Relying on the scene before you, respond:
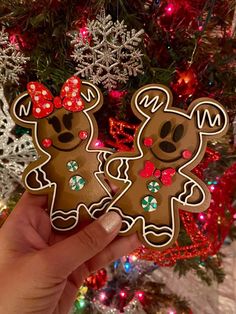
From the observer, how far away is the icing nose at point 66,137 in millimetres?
625

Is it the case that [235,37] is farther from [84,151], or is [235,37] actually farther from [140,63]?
[84,151]

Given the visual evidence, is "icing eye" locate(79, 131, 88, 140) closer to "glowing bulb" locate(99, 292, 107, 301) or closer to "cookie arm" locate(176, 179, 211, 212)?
"cookie arm" locate(176, 179, 211, 212)

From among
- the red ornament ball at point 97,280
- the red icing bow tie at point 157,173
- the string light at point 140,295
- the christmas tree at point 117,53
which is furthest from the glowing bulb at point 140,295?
the red icing bow tie at point 157,173

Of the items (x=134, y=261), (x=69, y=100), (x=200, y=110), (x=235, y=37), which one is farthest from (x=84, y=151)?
(x=134, y=261)

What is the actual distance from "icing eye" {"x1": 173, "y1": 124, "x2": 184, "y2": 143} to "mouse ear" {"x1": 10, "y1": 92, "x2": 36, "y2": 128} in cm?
25

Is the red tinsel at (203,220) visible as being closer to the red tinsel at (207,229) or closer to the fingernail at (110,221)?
the red tinsel at (207,229)

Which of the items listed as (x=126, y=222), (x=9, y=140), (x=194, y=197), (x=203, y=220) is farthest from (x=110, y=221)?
(x=203, y=220)

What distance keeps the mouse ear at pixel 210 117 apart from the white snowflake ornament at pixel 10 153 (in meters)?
0.36

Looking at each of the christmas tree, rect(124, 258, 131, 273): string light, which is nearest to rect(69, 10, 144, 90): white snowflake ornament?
the christmas tree

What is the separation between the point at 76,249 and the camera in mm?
530

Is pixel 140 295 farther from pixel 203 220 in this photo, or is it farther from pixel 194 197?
pixel 194 197

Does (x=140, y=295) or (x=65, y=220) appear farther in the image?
(x=140, y=295)

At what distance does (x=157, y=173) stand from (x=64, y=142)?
0.17 meters

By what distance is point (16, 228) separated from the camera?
0.64 m
